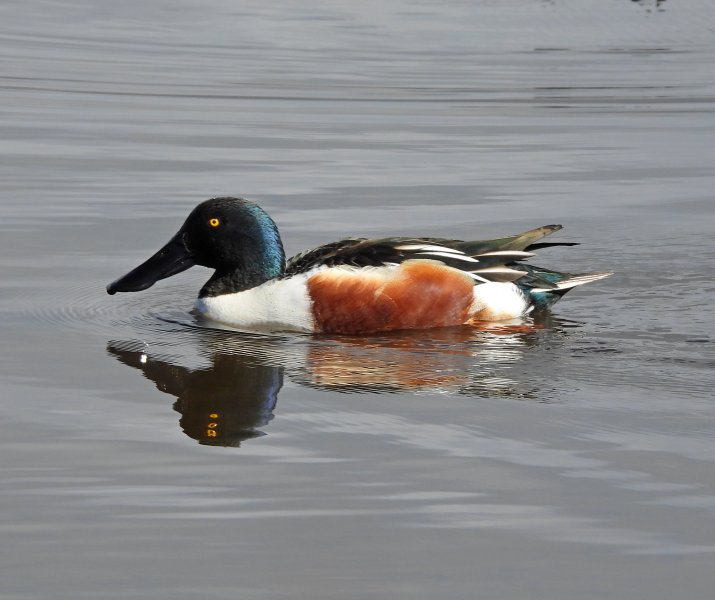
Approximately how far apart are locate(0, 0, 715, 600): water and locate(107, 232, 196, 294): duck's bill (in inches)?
6.8

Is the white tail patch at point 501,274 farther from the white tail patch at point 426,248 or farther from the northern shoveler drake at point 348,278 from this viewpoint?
the white tail patch at point 426,248

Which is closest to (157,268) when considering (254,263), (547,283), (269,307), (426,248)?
(254,263)

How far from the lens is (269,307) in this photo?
8227mm

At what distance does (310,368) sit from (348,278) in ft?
2.96

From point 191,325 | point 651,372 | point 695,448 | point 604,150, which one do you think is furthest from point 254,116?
point 695,448

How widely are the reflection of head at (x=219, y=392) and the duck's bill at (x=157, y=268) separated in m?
0.71

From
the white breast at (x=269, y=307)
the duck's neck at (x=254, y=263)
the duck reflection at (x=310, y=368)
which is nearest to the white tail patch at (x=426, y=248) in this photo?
the duck reflection at (x=310, y=368)

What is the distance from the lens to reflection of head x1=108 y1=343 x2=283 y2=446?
6184 millimetres

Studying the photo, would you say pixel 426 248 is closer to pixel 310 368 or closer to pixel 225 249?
pixel 225 249

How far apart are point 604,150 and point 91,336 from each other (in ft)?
20.7

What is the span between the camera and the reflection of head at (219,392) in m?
6.18

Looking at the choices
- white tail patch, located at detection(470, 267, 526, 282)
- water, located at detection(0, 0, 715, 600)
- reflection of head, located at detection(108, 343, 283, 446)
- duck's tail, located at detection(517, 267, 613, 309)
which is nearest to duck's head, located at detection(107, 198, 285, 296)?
water, located at detection(0, 0, 715, 600)

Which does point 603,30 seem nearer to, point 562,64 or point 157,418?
point 562,64

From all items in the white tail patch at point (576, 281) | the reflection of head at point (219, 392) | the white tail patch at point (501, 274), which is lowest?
the reflection of head at point (219, 392)
